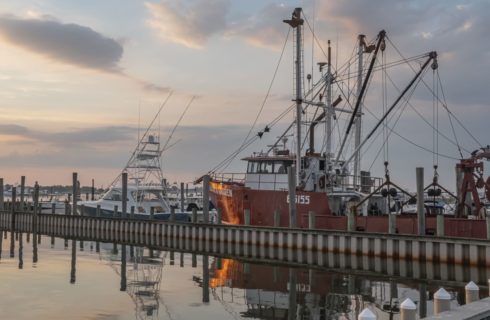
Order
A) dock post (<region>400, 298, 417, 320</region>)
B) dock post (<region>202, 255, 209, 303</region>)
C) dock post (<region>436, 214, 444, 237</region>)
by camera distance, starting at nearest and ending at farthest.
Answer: dock post (<region>400, 298, 417, 320</region>), dock post (<region>202, 255, 209, 303</region>), dock post (<region>436, 214, 444, 237</region>)

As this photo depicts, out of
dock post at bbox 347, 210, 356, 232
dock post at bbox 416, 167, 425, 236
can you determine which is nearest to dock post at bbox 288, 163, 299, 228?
dock post at bbox 347, 210, 356, 232

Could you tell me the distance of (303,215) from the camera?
1297 inches

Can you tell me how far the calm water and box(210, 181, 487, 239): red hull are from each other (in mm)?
3967

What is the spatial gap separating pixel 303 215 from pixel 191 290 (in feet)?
44.1

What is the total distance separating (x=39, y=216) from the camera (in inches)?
1871

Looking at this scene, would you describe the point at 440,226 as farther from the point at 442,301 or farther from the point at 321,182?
the point at 442,301

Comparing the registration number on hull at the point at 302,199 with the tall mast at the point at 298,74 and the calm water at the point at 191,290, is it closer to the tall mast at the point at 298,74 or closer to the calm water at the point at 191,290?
the tall mast at the point at 298,74

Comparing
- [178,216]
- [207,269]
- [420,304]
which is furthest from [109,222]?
[420,304]

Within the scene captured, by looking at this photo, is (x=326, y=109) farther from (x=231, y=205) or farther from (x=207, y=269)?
(x=207, y=269)

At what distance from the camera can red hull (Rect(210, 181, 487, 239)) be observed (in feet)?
88.4

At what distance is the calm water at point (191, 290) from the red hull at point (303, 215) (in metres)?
3.97

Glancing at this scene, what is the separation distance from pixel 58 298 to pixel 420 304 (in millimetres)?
11589

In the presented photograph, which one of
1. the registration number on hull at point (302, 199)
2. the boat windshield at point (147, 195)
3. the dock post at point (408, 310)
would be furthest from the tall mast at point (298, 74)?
the dock post at point (408, 310)

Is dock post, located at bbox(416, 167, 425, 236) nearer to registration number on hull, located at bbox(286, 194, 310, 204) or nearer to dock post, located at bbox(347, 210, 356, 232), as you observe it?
dock post, located at bbox(347, 210, 356, 232)
